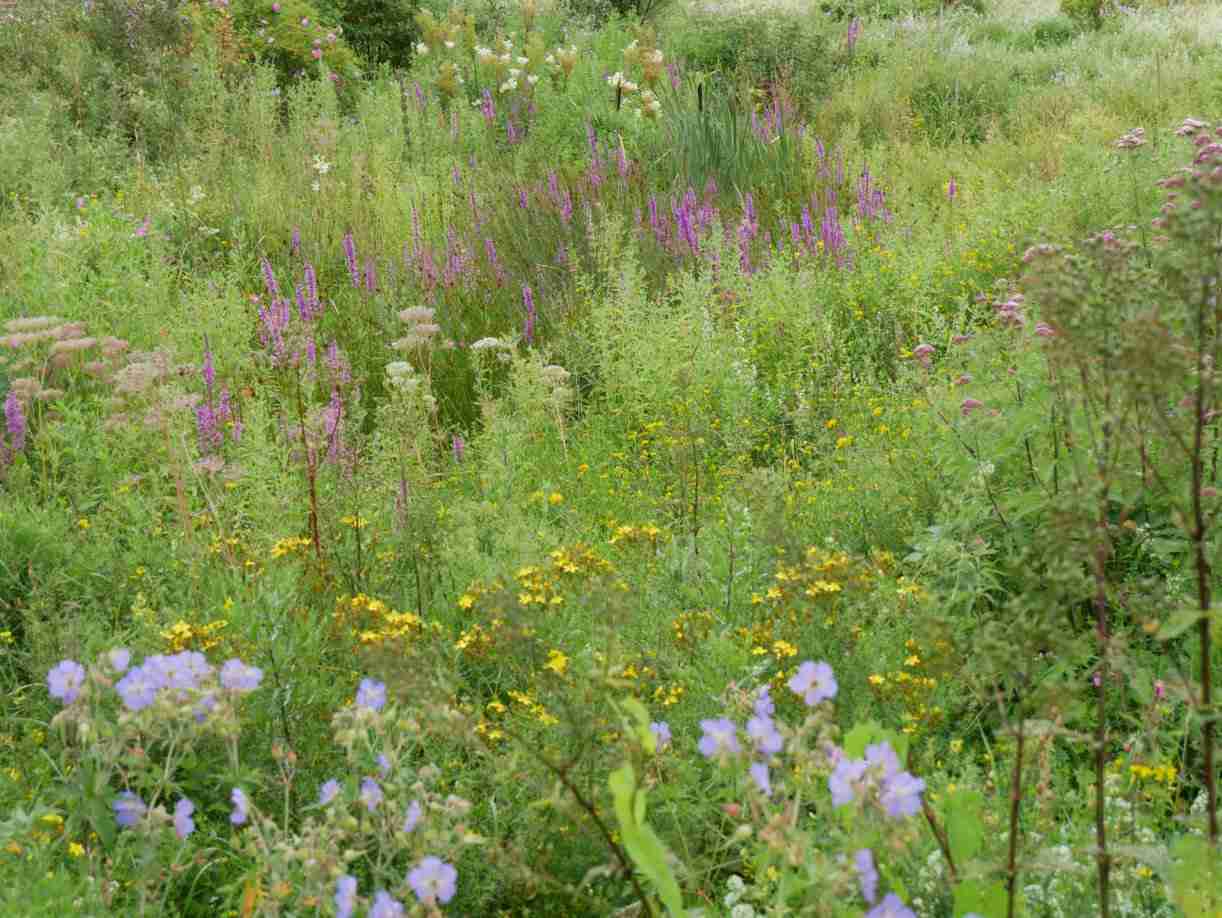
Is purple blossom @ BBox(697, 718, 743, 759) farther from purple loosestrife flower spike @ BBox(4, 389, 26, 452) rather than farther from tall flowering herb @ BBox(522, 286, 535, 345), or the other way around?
tall flowering herb @ BBox(522, 286, 535, 345)

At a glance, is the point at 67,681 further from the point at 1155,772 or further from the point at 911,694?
the point at 1155,772

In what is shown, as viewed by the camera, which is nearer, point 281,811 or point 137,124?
point 281,811

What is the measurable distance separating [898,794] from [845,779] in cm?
6

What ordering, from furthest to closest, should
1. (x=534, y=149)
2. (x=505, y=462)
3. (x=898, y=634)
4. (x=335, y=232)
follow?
(x=534, y=149)
(x=335, y=232)
(x=505, y=462)
(x=898, y=634)

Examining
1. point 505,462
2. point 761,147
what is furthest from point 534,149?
point 505,462

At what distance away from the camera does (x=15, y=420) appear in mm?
3738

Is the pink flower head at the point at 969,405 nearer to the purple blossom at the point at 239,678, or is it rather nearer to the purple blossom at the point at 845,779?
the purple blossom at the point at 845,779

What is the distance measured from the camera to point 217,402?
4.35 m

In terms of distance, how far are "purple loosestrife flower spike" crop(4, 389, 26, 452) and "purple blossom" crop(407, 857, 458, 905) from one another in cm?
293

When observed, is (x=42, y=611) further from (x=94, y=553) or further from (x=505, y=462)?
(x=505, y=462)

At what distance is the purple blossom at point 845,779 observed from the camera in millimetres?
1274

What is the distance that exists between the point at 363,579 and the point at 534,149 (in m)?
5.58

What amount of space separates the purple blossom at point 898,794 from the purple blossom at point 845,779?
0.10 feet

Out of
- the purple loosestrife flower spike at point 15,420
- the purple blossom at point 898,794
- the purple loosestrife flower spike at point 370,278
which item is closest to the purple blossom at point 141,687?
the purple blossom at point 898,794
